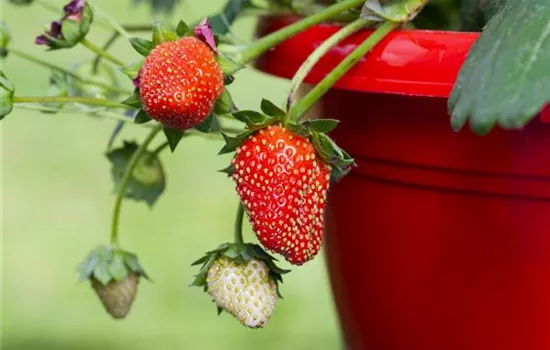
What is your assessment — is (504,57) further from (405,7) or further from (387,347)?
(387,347)

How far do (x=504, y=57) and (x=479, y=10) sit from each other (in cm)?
27

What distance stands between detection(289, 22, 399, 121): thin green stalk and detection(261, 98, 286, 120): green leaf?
14mm

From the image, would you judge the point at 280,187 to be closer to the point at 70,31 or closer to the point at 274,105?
the point at 274,105

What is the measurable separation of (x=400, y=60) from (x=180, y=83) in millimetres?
160

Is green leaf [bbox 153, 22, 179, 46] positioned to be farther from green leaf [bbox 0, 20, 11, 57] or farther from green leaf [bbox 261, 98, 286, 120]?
green leaf [bbox 0, 20, 11, 57]

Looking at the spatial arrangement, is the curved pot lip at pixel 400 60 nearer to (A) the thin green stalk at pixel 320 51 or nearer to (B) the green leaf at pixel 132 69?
(A) the thin green stalk at pixel 320 51

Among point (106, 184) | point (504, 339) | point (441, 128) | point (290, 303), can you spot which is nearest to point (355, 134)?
point (441, 128)

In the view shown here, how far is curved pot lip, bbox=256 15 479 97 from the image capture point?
808mm

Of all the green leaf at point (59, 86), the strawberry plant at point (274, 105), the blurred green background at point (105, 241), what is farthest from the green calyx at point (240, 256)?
the blurred green background at point (105, 241)

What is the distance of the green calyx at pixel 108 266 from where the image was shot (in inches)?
37.7

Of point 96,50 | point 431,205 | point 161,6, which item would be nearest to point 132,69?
point 96,50

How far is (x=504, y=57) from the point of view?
689mm

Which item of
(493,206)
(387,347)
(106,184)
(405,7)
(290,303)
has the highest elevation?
(405,7)

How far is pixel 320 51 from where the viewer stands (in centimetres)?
84
